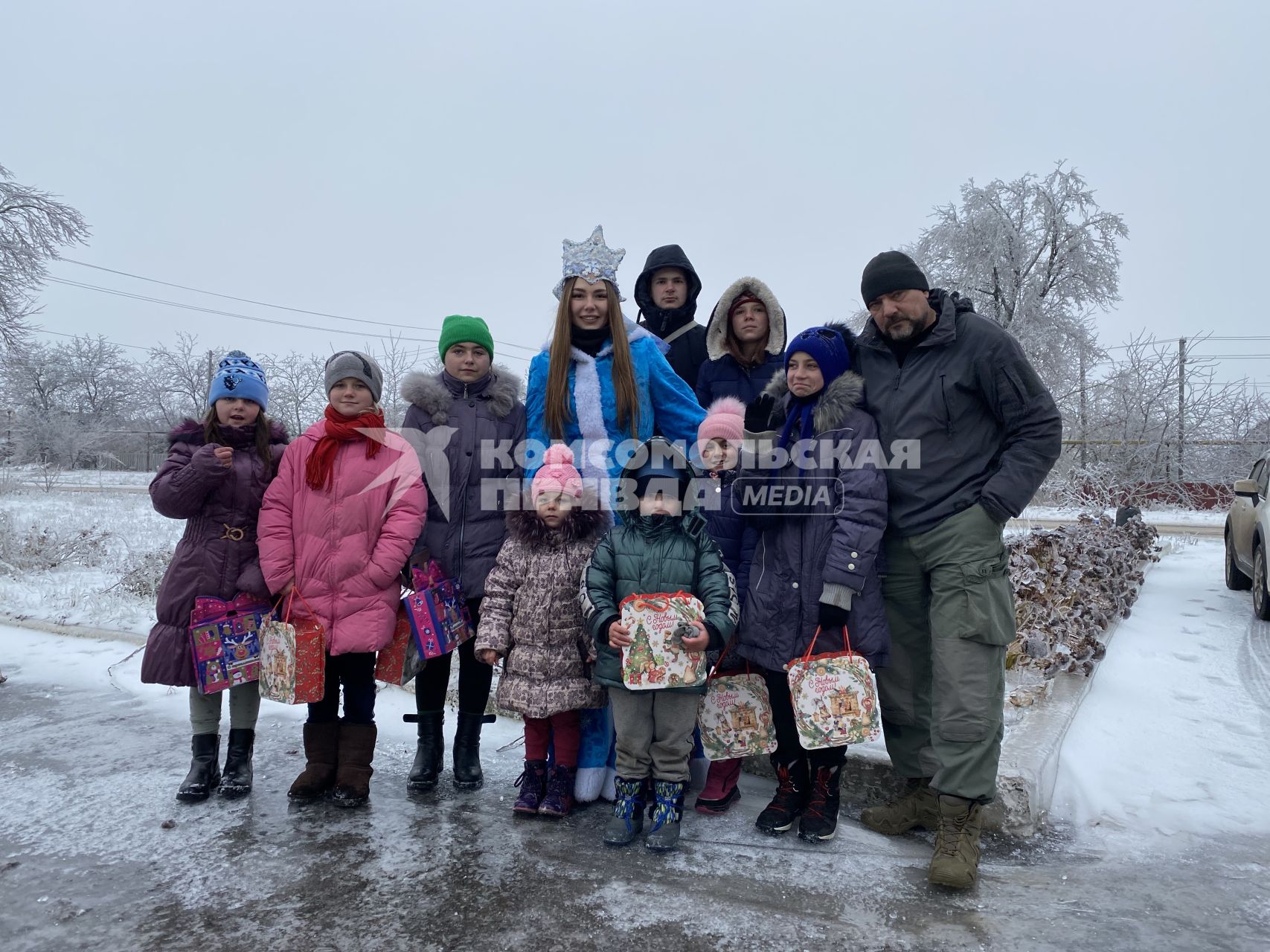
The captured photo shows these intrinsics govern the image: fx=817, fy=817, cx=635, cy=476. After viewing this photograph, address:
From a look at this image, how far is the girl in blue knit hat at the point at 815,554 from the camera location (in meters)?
3.03

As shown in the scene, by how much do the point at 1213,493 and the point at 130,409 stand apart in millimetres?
48450

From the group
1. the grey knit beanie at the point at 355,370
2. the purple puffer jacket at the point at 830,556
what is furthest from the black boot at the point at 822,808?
the grey knit beanie at the point at 355,370

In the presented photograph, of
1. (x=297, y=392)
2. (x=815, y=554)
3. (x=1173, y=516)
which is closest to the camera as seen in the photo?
(x=815, y=554)

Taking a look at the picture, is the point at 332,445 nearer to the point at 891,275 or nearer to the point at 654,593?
the point at 654,593

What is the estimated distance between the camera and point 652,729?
10.4 ft

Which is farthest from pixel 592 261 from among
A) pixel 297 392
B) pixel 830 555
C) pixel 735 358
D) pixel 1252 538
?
pixel 297 392

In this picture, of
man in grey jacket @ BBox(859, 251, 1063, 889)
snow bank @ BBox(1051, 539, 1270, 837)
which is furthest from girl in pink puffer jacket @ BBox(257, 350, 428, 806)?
snow bank @ BBox(1051, 539, 1270, 837)

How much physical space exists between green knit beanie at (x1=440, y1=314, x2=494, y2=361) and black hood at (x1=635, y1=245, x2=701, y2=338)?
126cm

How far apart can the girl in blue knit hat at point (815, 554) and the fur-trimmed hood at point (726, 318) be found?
633mm

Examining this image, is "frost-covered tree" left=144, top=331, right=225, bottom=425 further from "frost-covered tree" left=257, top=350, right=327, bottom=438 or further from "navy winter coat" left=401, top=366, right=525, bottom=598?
"navy winter coat" left=401, top=366, right=525, bottom=598

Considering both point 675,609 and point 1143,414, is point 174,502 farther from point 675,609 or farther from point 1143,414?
point 1143,414

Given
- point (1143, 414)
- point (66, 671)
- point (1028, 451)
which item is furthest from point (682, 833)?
point (1143, 414)

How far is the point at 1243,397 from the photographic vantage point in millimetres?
16391

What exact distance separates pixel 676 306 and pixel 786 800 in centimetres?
269
